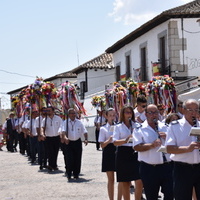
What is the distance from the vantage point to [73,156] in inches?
A: 558

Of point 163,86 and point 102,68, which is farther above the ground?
point 102,68

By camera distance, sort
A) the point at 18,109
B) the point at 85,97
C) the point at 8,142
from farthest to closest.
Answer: the point at 85,97 → the point at 8,142 → the point at 18,109

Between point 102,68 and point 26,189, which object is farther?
point 102,68

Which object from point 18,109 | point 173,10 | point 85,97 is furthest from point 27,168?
point 85,97

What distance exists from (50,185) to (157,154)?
19.0 feet

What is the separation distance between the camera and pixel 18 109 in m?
26.1

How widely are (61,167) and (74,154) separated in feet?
10.1

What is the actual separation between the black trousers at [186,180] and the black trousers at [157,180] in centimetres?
76

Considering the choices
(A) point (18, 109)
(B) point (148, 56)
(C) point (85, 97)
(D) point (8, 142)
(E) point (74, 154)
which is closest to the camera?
(E) point (74, 154)

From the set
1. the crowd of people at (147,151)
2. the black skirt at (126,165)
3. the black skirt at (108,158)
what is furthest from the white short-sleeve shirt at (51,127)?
the black skirt at (126,165)

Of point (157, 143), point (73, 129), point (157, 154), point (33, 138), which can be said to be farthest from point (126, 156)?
point (33, 138)

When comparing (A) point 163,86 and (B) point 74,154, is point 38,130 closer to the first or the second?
(B) point 74,154

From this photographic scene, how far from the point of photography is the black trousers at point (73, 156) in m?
13.9

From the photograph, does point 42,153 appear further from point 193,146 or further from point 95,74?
point 95,74
